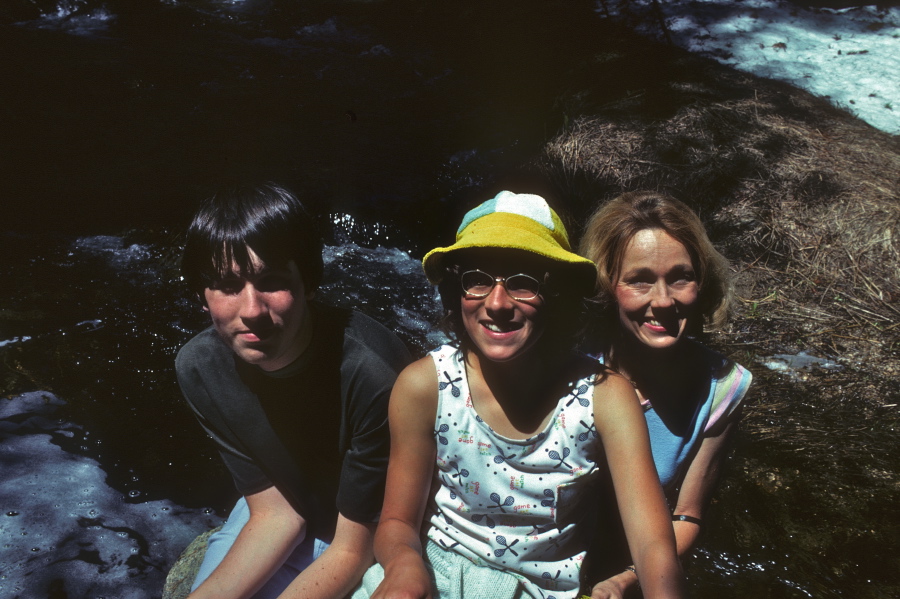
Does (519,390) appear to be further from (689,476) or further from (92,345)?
(92,345)

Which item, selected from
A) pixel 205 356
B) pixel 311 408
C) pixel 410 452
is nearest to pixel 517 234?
pixel 410 452

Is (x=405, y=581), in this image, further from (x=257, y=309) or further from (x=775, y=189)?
(x=775, y=189)

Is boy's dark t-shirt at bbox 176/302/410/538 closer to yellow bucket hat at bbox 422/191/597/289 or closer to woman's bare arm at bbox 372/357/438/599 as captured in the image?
woman's bare arm at bbox 372/357/438/599

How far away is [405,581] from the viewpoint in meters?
1.67

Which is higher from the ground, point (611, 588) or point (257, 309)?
point (257, 309)

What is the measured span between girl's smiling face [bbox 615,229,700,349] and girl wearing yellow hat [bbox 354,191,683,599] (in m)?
0.19

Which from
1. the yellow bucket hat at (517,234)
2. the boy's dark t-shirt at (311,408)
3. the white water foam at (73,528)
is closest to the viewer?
the yellow bucket hat at (517,234)

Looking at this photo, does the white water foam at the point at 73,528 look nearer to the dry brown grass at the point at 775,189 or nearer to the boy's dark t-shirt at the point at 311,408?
the boy's dark t-shirt at the point at 311,408

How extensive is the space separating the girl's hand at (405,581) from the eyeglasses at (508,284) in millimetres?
688

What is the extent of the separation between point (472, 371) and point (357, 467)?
1.42 feet

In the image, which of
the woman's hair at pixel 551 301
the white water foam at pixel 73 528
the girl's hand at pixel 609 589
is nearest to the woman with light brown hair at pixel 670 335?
the girl's hand at pixel 609 589

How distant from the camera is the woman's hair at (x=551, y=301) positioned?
1841mm

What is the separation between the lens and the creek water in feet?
9.93

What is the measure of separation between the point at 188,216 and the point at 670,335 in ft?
13.6
